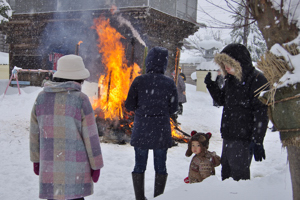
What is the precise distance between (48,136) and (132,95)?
4.76 ft

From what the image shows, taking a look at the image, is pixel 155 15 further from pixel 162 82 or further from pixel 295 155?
pixel 295 155

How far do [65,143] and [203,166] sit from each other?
2213 millimetres

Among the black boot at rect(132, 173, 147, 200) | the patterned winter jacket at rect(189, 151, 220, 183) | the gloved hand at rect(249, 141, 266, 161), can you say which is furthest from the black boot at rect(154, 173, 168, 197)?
the gloved hand at rect(249, 141, 266, 161)

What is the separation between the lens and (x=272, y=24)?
263cm

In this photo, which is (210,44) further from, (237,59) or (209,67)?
(237,59)

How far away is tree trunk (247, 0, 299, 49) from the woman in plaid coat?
179 centimetres

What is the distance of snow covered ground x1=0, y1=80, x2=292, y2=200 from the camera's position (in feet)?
10.9

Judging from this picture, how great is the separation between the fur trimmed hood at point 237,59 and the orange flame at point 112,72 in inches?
197

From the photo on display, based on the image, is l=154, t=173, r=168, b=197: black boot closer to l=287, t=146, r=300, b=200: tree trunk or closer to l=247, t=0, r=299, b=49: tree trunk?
l=287, t=146, r=300, b=200: tree trunk

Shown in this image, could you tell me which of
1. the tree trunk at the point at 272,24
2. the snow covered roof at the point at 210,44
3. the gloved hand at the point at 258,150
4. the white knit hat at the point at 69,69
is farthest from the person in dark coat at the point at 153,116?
the snow covered roof at the point at 210,44

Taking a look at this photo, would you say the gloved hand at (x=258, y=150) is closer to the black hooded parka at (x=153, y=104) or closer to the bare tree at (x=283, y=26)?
the bare tree at (x=283, y=26)

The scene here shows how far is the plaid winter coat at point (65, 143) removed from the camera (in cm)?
279

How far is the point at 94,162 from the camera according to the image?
2.86 m

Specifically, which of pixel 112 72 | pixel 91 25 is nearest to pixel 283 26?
pixel 112 72
